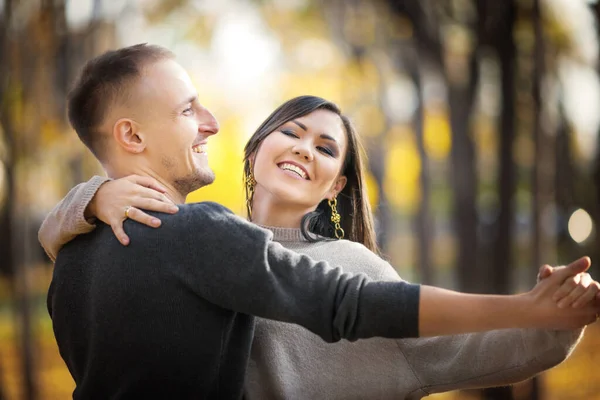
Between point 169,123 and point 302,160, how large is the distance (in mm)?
595

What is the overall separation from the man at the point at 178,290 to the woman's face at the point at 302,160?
16.0 inches

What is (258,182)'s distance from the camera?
3023 millimetres

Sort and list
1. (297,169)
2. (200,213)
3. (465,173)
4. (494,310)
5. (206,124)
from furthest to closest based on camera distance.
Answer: (465,173) → (297,169) → (206,124) → (200,213) → (494,310)

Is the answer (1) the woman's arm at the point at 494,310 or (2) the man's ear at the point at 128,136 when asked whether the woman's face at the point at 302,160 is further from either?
(1) the woman's arm at the point at 494,310

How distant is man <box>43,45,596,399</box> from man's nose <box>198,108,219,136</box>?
0.18 feet

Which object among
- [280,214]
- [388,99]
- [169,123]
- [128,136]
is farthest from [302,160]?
[388,99]

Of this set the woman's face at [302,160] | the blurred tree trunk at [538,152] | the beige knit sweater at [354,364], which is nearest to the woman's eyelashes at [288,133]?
the woman's face at [302,160]

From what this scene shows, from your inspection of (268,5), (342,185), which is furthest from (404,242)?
(342,185)

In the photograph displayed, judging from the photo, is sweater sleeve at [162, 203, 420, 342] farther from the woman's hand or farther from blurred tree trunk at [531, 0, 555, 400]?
blurred tree trunk at [531, 0, 555, 400]

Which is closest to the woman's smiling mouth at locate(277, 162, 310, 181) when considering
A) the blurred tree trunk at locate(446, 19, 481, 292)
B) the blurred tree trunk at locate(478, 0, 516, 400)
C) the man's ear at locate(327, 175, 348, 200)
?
the man's ear at locate(327, 175, 348, 200)

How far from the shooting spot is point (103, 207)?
7.68 feet

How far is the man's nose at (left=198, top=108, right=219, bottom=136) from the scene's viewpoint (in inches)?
105

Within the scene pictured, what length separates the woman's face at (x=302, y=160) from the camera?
2.93 metres

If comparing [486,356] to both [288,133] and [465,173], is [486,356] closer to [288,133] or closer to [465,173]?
[288,133]
